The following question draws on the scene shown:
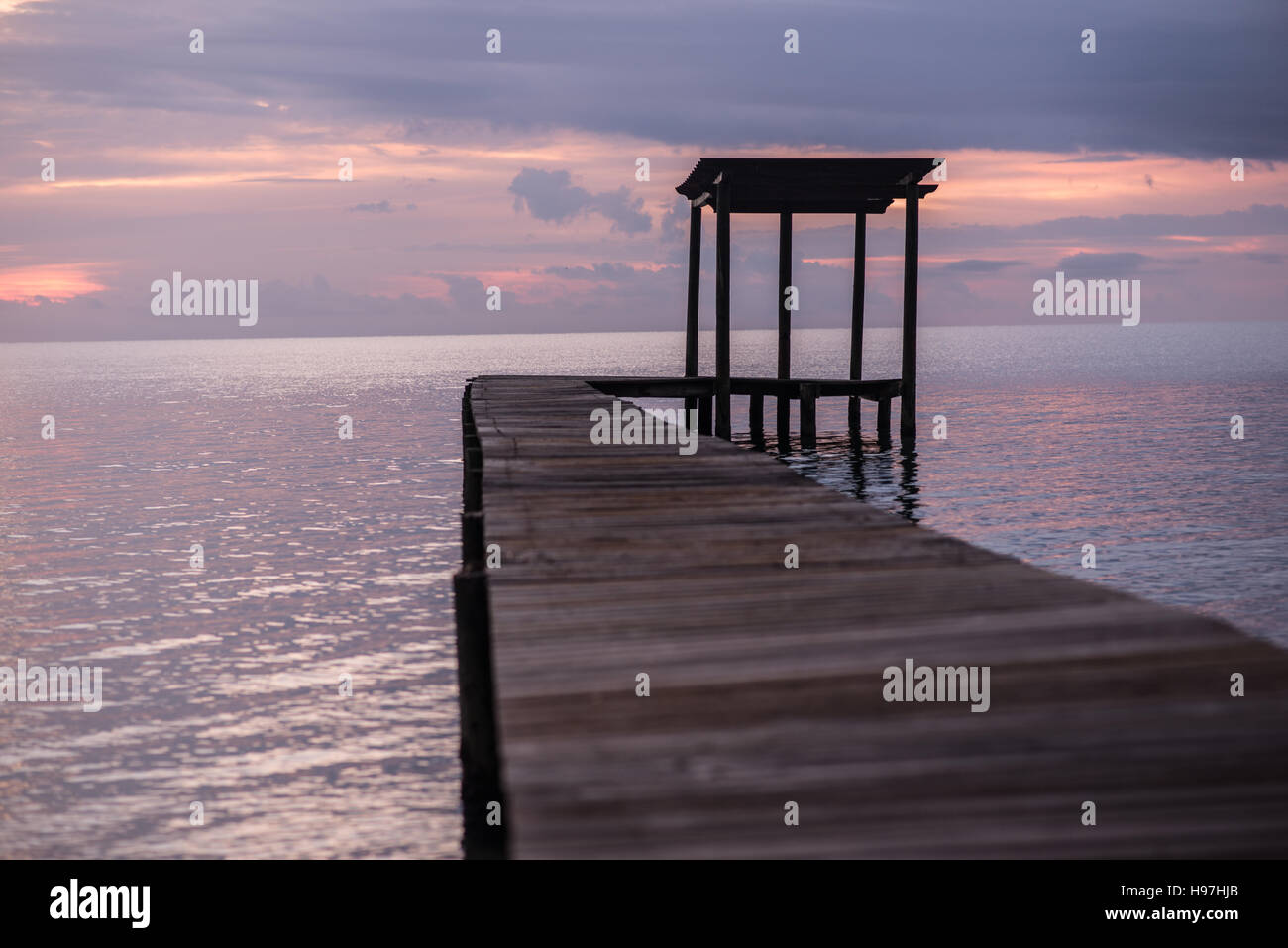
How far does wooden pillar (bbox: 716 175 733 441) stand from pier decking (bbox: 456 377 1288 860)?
47.1 feet

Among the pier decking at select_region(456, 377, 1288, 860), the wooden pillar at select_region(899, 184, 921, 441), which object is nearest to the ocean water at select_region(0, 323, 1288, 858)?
the wooden pillar at select_region(899, 184, 921, 441)

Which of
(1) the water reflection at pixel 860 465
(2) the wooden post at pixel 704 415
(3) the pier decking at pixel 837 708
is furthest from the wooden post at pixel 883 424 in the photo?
(3) the pier decking at pixel 837 708

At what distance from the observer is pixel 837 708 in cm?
342

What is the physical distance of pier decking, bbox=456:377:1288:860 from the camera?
2.73 meters

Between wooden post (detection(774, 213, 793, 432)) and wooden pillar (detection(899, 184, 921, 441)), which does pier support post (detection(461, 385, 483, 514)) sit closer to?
wooden pillar (detection(899, 184, 921, 441))

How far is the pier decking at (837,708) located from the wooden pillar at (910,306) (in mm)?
15845

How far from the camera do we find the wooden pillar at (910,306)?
21.4 meters

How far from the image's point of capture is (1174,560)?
14531mm

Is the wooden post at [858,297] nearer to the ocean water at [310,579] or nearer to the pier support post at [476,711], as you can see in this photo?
the ocean water at [310,579]

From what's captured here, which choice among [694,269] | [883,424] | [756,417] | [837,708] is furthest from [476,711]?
[756,417]

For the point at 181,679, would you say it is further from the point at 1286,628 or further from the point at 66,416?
the point at 66,416

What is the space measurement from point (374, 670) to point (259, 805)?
2813 millimetres
